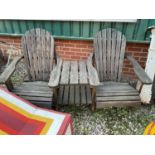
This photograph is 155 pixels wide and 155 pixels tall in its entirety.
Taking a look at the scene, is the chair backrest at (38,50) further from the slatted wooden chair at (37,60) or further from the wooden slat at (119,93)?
the wooden slat at (119,93)

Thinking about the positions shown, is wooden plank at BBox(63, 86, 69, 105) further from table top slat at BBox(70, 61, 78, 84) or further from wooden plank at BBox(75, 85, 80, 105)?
table top slat at BBox(70, 61, 78, 84)

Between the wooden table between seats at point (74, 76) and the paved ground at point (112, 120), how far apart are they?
0.62ft

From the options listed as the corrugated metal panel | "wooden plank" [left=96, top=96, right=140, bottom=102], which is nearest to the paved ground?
"wooden plank" [left=96, top=96, right=140, bottom=102]

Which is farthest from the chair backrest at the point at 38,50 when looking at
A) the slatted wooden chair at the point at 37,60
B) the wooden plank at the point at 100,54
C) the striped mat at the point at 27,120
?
the striped mat at the point at 27,120

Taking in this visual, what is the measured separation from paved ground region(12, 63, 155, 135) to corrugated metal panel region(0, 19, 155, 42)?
1.22 meters

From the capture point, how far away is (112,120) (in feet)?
9.04

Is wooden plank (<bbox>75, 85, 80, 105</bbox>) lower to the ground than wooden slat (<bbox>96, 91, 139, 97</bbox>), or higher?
lower

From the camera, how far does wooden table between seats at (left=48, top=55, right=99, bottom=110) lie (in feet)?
7.69

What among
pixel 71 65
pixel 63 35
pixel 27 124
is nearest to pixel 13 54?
pixel 63 35

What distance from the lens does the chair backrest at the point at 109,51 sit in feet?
9.52

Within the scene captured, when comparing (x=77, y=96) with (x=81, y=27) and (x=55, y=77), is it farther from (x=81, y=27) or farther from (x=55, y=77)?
(x=81, y=27)

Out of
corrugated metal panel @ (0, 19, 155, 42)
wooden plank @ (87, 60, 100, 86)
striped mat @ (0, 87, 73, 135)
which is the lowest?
striped mat @ (0, 87, 73, 135)

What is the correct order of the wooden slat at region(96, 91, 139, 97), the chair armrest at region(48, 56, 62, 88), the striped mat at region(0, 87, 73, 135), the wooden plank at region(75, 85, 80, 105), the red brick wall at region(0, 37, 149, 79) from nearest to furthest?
the striped mat at region(0, 87, 73, 135)
the chair armrest at region(48, 56, 62, 88)
the wooden slat at region(96, 91, 139, 97)
the wooden plank at region(75, 85, 80, 105)
the red brick wall at region(0, 37, 149, 79)
